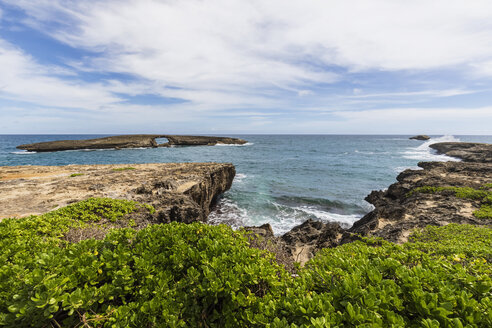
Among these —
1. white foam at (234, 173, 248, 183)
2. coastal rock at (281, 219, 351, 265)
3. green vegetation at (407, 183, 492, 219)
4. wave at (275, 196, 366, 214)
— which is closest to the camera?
coastal rock at (281, 219, 351, 265)

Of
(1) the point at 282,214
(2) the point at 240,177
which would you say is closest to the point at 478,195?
(1) the point at 282,214

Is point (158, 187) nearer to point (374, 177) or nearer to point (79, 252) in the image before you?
point (79, 252)

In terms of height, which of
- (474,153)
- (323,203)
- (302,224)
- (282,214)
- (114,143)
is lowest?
(282,214)

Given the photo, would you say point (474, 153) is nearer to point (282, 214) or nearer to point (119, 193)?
point (282, 214)

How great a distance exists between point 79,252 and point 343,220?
1605cm

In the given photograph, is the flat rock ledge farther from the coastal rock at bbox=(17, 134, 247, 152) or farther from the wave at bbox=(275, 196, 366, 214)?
the coastal rock at bbox=(17, 134, 247, 152)

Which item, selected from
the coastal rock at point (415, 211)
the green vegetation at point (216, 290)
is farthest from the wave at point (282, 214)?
the green vegetation at point (216, 290)

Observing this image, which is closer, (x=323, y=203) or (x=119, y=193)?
(x=119, y=193)

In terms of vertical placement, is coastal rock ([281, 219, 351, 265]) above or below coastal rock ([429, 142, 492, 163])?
below

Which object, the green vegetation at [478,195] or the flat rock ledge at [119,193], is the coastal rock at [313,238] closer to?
the flat rock ledge at [119,193]

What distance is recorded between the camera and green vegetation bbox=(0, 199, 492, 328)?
218cm

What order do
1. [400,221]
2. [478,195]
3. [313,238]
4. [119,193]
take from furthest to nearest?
[119,193] → [478,195] → [400,221] → [313,238]

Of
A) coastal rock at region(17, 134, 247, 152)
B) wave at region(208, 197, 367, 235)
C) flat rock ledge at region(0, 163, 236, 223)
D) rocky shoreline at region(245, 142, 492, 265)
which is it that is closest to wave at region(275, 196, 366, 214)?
wave at region(208, 197, 367, 235)

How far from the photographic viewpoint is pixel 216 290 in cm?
269
